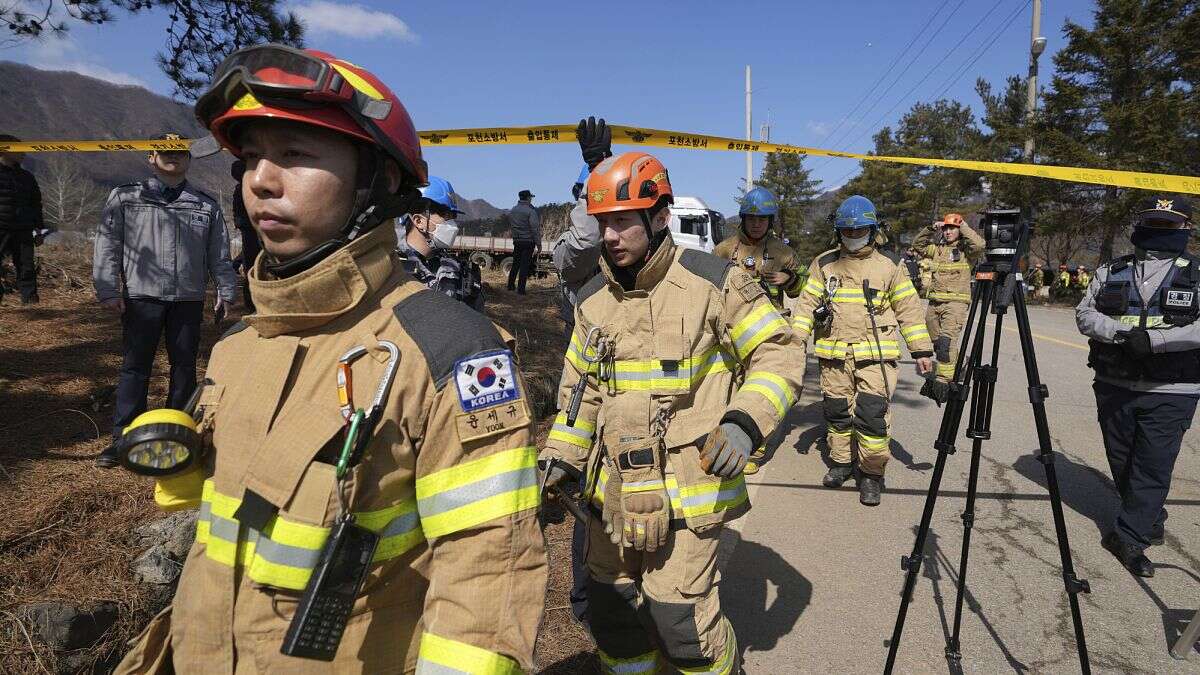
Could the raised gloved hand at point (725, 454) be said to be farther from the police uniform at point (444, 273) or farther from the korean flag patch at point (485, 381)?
the police uniform at point (444, 273)

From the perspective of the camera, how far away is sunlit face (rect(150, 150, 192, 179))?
4508 mm

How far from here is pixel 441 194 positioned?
4746 millimetres

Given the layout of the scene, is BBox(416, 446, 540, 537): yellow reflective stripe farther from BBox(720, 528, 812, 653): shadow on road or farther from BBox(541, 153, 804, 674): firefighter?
BBox(720, 528, 812, 653): shadow on road

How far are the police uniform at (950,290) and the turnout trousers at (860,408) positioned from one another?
16.7ft

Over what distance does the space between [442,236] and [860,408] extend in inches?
149

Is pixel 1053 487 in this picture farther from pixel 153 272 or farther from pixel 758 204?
pixel 153 272

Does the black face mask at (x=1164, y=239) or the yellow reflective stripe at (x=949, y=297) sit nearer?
the black face mask at (x=1164, y=239)

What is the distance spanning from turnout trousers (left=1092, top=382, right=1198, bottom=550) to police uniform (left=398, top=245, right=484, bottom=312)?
15.1ft

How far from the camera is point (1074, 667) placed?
3287 millimetres

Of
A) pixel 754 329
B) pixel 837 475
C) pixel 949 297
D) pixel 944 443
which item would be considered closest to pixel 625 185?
pixel 754 329

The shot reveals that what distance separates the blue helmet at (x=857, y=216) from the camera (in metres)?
5.82

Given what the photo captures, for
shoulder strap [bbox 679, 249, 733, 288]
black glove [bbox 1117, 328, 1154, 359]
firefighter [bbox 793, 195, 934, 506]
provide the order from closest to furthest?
shoulder strap [bbox 679, 249, 733, 288]
black glove [bbox 1117, 328, 1154, 359]
firefighter [bbox 793, 195, 934, 506]

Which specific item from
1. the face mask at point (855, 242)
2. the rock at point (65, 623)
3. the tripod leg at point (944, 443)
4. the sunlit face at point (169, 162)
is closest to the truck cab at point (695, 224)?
the face mask at point (855, 242)

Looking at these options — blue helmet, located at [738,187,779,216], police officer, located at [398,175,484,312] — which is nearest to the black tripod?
police officer, located at [398,175,484,312]
